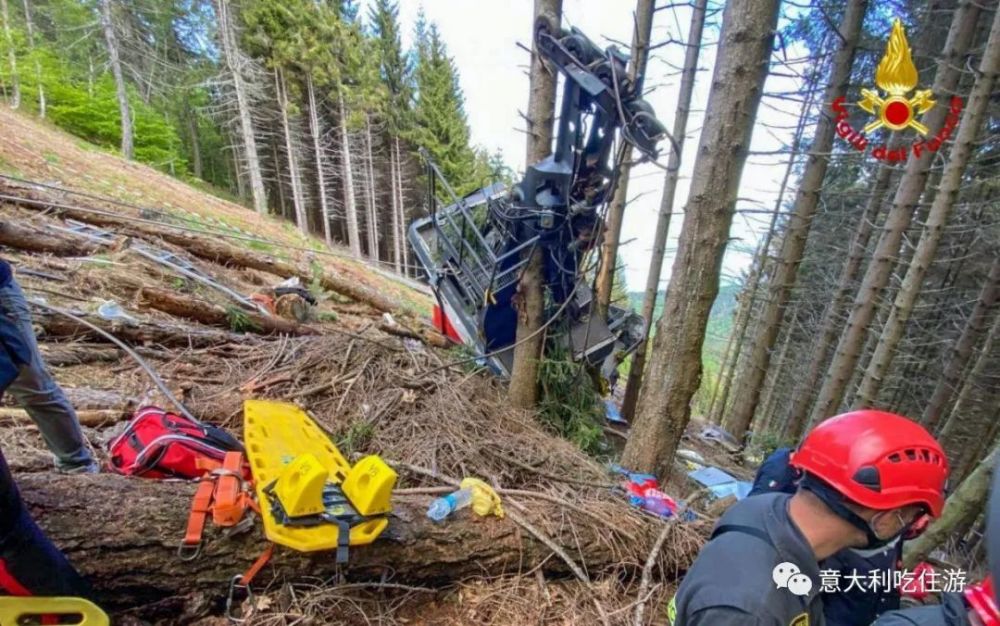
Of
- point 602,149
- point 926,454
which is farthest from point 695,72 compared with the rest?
point 926,454

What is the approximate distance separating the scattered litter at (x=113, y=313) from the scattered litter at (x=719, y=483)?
217 inches

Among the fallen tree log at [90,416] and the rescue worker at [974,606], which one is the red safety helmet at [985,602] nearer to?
the rescue worker at [974,606]

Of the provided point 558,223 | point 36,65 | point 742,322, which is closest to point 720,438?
point 558,223

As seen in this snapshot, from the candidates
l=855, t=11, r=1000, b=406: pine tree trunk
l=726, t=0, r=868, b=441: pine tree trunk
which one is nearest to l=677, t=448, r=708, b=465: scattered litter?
l=855, t=11, r=1000, b=406: pine tree trunk

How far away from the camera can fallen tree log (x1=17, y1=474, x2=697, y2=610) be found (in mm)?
1703

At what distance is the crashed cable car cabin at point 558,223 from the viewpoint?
341 centimetres

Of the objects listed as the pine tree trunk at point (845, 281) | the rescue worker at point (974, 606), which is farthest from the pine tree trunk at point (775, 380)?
the rescue worker at point (974, 606)

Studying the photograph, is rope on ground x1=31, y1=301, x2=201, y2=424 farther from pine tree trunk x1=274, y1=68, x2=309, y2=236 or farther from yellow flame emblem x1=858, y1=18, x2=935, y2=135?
pine tree trunk x1=274, y1=68, x2=309, y2=236

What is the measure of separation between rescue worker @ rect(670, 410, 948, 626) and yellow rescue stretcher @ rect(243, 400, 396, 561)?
4.07 feet

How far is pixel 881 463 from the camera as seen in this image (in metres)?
1.40

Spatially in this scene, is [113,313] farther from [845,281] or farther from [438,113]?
[438,113]

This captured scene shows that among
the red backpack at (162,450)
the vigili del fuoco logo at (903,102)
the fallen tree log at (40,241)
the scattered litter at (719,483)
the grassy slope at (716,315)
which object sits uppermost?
the vigili del fuoco logo at (903,102)

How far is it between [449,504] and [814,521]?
161 centimetres

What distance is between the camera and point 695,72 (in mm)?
6527
